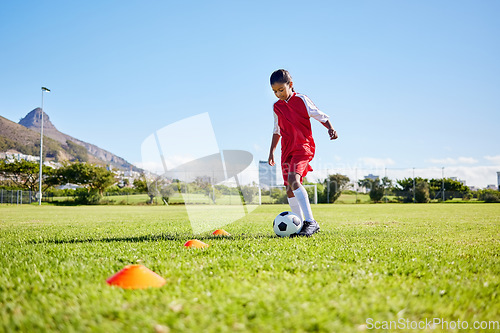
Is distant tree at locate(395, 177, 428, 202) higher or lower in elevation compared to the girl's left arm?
lower

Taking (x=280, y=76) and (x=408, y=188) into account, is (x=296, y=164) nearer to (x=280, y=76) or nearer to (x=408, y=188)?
(x=280, y=76)

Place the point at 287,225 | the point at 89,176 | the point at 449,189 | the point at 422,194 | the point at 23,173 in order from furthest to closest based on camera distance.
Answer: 1. the point at 23,173
2. the point at 89,176
3. the point at 449,189
4. the point at 422,194
5. the point at 287,225

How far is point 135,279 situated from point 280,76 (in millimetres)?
3591

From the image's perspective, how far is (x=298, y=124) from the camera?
4918 millimetres

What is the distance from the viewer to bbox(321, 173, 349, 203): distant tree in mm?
31641

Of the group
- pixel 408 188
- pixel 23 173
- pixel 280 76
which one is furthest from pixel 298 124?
pixel 23 173

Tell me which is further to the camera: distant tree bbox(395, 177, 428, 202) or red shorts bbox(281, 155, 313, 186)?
distant tree bbox(395, 177, 428, 202)

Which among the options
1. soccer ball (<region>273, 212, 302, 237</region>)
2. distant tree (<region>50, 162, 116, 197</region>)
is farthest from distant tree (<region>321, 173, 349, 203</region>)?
soccer ball (<region>273, 212, 302, 237</region>)

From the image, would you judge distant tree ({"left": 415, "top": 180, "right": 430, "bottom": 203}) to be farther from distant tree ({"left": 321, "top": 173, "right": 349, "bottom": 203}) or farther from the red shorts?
the red shorts

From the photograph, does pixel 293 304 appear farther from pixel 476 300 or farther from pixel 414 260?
pixel 414 260

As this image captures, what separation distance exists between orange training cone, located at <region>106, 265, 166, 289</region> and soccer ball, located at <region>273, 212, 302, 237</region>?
2649mm

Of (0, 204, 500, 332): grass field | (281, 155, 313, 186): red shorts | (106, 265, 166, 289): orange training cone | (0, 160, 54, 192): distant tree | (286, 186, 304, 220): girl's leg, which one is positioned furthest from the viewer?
(0, 160, 54, 192): distant tree

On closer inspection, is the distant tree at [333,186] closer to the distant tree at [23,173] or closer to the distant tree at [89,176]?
the distant tree at [89,176]

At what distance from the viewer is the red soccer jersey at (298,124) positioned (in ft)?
15.9
